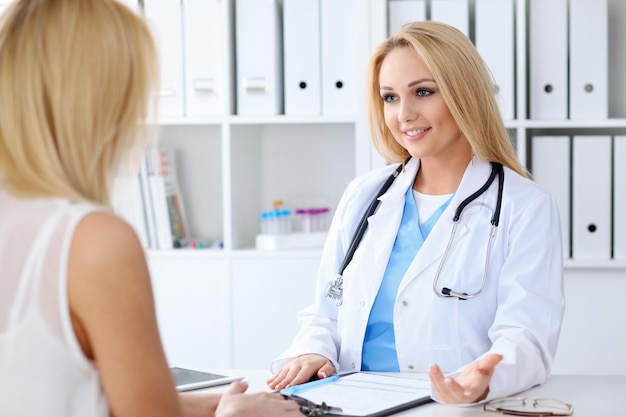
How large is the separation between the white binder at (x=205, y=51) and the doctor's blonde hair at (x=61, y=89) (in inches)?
76.4

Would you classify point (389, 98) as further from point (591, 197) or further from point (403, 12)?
point (591, 197)

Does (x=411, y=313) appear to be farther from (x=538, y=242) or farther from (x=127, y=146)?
(x=127, y=146)

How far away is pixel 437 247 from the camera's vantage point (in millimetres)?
1823

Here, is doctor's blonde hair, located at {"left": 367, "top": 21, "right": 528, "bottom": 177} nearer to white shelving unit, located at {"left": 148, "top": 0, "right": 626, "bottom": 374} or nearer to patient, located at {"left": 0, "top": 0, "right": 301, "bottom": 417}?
white shelving unit, located at {"left": 148, "top": 0, "right": 626, "bottom": 374}

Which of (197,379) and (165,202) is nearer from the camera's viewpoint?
(197,379)

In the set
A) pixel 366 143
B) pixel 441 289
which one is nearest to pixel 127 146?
pixel 441 289

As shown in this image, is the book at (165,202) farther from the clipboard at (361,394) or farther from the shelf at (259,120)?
the clipboard at (361,394)

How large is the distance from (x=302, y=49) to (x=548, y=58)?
83 centimetres

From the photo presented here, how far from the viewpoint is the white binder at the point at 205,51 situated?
290cm

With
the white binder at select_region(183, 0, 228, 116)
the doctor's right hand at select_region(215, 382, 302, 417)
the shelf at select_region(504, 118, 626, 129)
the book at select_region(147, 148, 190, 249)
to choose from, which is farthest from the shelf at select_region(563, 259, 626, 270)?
the doctor's right hand at select_region(215, 382, 302, 417)

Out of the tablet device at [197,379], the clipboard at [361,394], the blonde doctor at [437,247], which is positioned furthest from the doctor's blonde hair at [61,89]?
the blonde doctor at [437,247]

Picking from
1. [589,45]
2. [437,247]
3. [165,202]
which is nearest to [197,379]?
[437,247]

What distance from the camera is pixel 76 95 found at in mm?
941

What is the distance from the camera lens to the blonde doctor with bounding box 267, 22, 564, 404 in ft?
5.57
